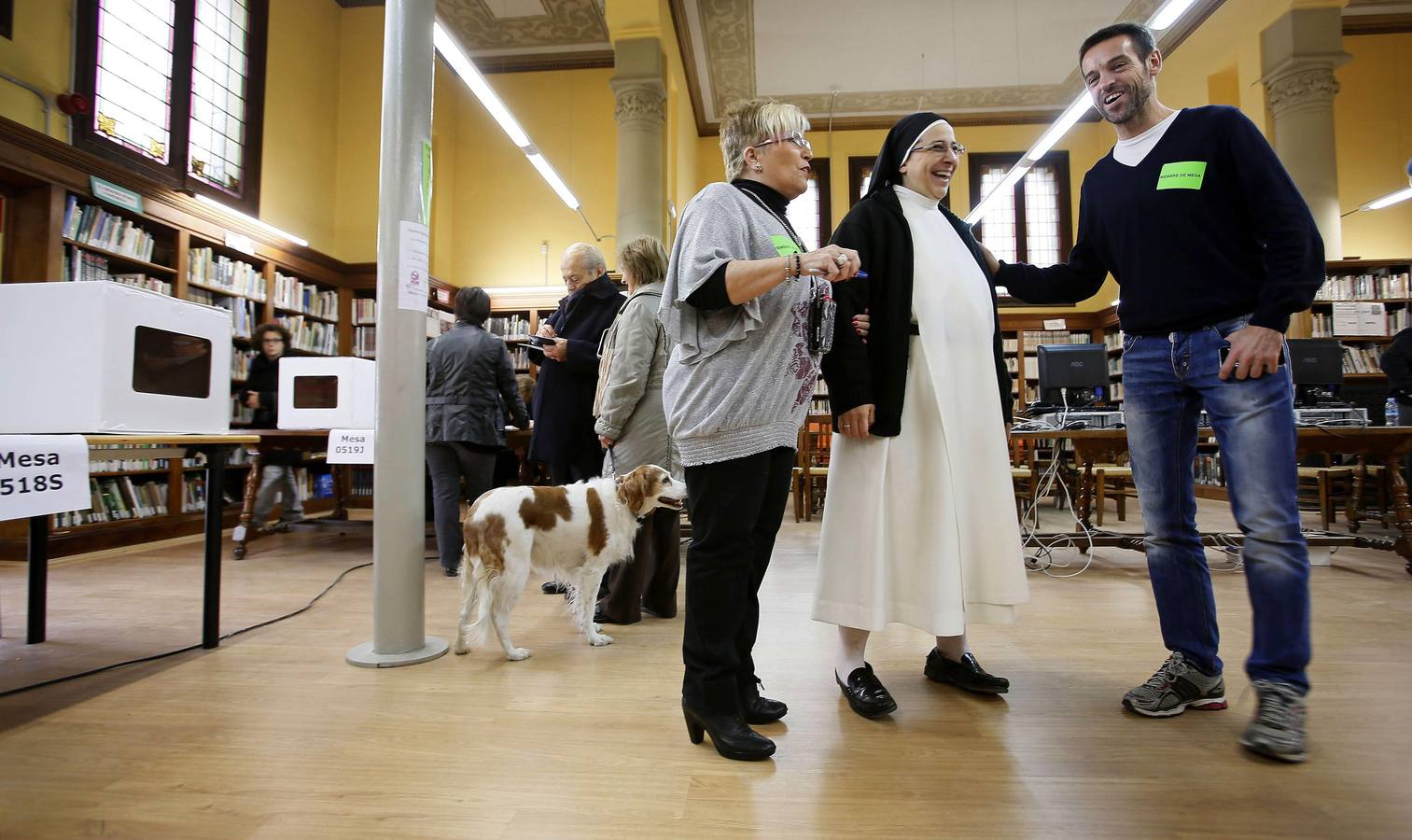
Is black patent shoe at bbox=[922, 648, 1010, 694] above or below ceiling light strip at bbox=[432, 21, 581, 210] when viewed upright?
below

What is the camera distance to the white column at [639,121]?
22.7ft

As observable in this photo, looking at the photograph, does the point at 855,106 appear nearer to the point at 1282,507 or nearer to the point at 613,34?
the point at 613,34

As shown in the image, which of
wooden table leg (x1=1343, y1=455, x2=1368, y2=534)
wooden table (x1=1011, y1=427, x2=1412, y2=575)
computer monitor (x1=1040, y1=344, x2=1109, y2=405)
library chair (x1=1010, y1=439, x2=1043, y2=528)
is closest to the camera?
wooden table (x1=1011, y1=427, x2=1412, y2=575)

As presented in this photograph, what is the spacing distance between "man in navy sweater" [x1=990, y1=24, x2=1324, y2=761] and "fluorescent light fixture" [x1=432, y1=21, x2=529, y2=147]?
13.3 feet

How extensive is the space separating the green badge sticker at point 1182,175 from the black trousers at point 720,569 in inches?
43.6

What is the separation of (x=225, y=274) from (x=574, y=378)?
4.58m

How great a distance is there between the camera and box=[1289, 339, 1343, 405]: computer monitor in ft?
12.5

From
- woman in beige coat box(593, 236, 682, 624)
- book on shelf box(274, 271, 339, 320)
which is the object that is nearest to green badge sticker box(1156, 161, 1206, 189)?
woman in beige coat box(593, 236, 682, 624)

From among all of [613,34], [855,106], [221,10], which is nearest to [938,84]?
[855,106]

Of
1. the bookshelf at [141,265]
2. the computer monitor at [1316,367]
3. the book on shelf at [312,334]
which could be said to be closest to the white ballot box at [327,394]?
the bookshelf at [141,265]

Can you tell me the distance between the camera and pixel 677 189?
868 centimetres

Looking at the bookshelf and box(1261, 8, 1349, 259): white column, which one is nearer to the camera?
the bookshelf

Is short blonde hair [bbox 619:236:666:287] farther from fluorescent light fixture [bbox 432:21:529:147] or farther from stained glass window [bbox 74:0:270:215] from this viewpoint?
stained glass window [bbox 74:0:270:215]

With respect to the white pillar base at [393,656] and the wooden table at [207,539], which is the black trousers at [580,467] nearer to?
the white pillar base at [393,656]
